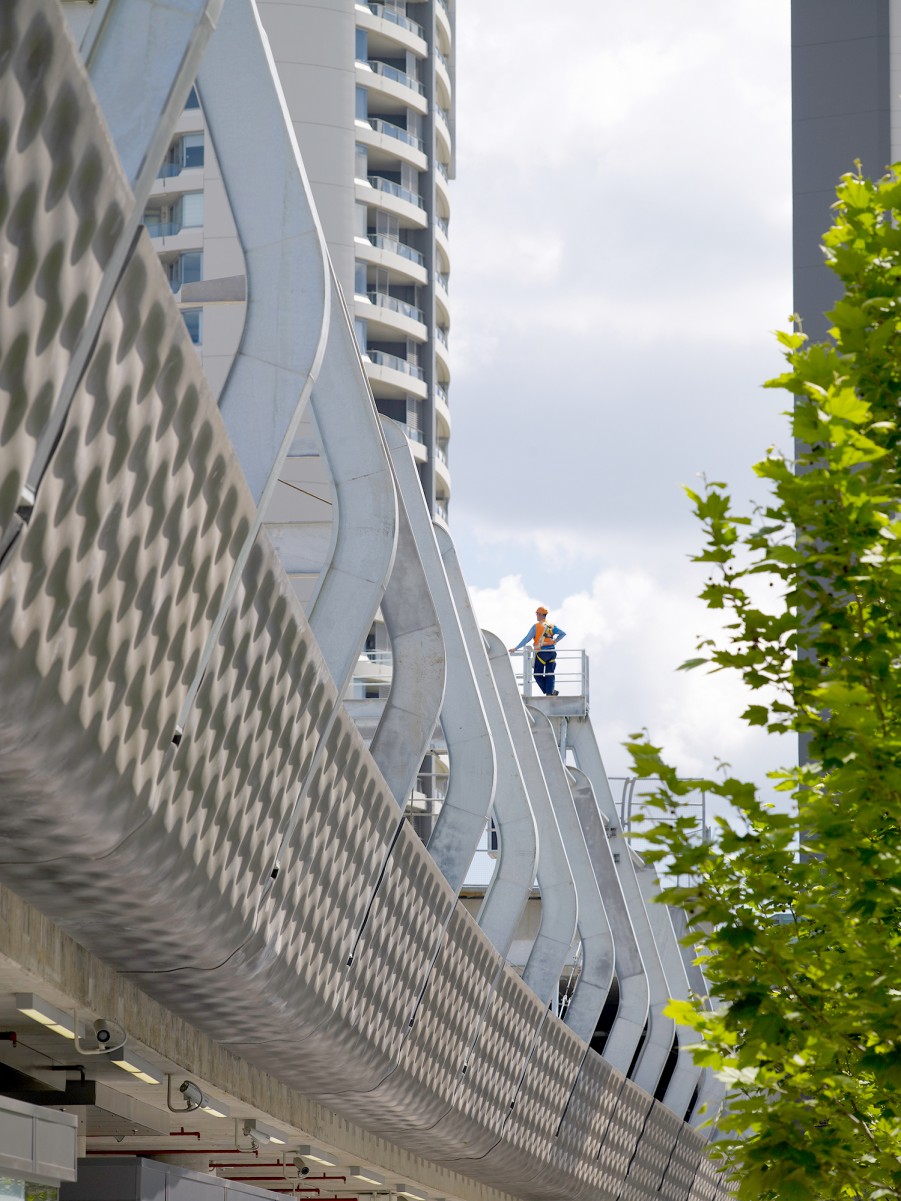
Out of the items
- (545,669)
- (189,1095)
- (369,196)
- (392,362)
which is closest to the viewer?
(189,1095)

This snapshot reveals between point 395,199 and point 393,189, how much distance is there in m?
0.49

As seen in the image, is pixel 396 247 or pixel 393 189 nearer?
pixel 396 247

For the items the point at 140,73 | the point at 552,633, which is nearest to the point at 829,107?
the point at 552,633

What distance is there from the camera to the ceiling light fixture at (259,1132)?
19.3 m

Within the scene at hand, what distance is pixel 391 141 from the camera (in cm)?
7188

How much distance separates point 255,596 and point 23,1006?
2.91 metres

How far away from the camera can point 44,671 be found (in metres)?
7.56

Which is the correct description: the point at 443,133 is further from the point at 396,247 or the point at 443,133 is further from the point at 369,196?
the point at 369,196

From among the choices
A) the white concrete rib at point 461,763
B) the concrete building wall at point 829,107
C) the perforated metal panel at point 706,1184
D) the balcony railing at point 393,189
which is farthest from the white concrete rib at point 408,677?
the balcony railing at point 393,189

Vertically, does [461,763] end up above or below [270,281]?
below

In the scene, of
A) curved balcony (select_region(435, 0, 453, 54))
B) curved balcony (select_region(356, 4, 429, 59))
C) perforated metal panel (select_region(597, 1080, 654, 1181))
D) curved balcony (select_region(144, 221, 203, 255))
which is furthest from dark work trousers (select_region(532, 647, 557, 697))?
curved balcony (select_region(435, 0, 453, 54))

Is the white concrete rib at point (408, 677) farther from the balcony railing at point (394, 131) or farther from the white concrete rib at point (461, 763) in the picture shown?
the balcony railing at point (394, 131)

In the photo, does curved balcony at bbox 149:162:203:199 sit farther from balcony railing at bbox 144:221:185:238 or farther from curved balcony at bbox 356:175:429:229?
curved balcony at bbox 356:175:429:229

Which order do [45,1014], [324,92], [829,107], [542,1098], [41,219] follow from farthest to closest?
[324,92] < [829,107] < [542,1098] < [45,1014] < [41,219]
